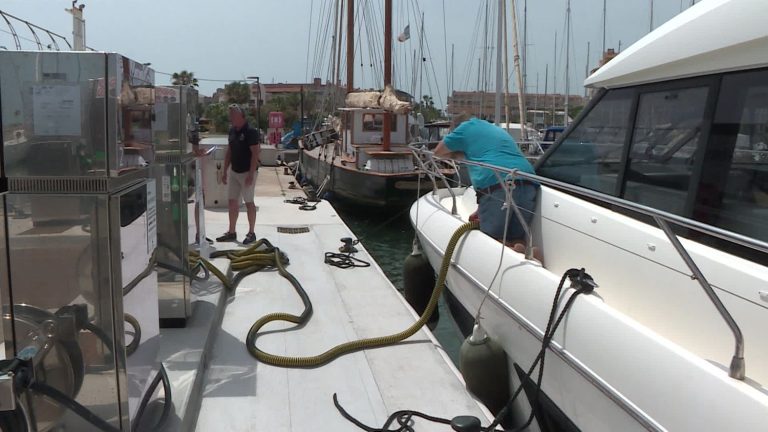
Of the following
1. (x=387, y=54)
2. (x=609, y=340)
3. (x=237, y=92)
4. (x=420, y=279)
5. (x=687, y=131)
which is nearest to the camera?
(x=609, y=340)

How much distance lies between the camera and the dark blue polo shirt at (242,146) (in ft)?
22.5

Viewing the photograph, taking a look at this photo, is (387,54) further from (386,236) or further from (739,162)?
(739,162)

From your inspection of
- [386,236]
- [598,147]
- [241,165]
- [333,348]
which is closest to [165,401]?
[333,348]

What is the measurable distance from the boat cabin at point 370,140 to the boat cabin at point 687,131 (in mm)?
10789

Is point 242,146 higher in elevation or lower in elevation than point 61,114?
lower

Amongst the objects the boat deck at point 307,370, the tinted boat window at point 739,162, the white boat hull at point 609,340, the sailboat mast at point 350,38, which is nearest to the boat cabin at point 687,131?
the tinted boat window at point 739,162

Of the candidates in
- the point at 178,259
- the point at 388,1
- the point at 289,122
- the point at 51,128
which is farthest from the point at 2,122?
the point at 289,122

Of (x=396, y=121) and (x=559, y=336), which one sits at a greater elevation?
(x=396, y=121)

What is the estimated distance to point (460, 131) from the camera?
5.43 meters

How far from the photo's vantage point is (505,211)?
466cm

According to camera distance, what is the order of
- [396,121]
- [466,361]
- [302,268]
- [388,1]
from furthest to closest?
[396,121]
[388,1]
[302,268]
[466,361]

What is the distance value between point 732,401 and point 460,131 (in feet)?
11.9

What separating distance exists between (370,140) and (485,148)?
12344 mm

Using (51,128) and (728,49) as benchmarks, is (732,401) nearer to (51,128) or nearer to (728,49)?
(728,49)
